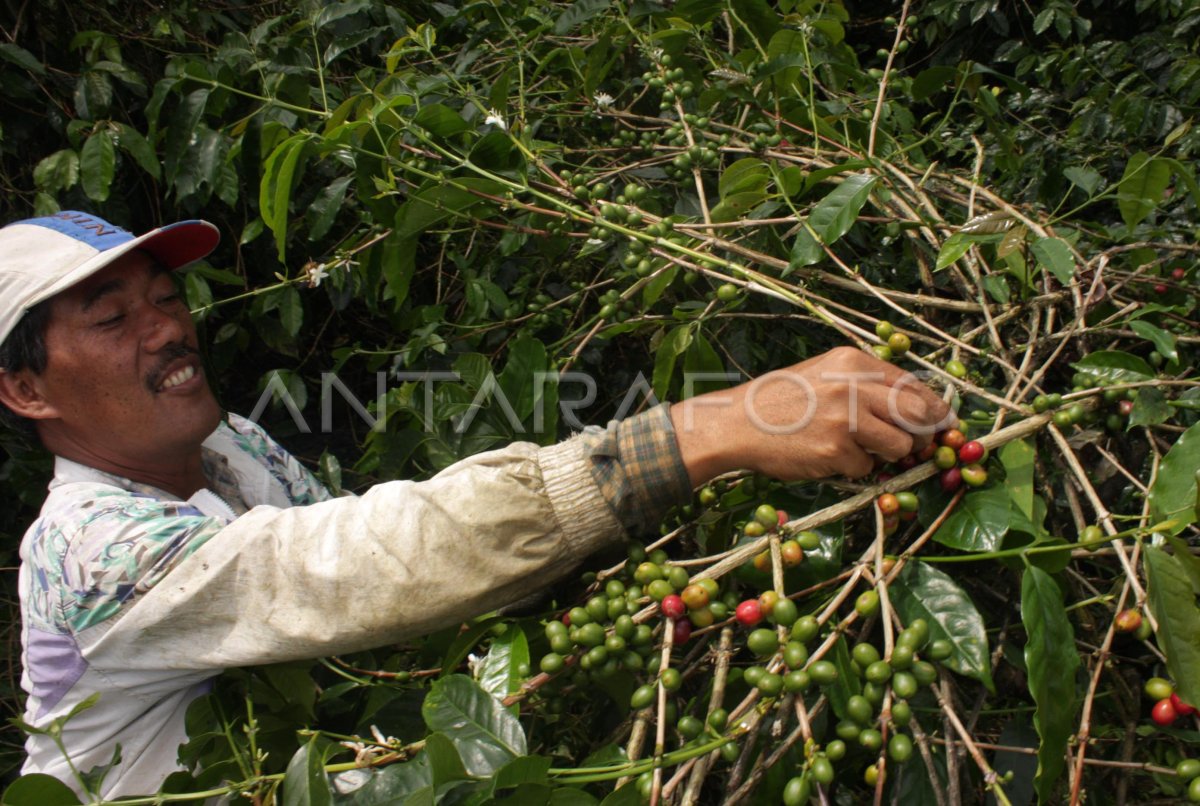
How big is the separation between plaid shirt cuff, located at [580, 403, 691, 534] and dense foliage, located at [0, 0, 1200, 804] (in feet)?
0.19

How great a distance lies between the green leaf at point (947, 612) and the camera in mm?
927

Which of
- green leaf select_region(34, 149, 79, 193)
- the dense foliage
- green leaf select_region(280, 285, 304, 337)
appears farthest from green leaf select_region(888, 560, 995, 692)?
green leaf select_region(34, 149, 79, 193)

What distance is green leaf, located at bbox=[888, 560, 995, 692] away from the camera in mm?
927

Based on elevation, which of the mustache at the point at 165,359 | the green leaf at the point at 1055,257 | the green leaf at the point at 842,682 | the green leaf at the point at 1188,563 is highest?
the green leaf at the point at 1055,257

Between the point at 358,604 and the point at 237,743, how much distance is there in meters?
0.32

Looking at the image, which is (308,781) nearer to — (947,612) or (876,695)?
(876,695)

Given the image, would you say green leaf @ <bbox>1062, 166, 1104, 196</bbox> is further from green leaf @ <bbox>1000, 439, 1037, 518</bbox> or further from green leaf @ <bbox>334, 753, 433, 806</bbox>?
green leaf @ <bbox>334, 753, 433, 806</bbox>

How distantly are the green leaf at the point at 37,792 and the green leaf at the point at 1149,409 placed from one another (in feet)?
4.36

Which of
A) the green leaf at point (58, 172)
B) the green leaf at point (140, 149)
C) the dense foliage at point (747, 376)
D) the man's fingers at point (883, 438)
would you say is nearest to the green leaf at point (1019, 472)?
the dense foliage at point (747, 376)

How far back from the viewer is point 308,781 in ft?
3.10

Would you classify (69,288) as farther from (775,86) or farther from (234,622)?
Result: (775,86)

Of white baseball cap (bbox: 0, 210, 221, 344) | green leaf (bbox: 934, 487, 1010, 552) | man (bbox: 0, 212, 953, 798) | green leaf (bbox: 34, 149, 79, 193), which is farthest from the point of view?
green leaf (bbox: 34, 149, 79, 193)

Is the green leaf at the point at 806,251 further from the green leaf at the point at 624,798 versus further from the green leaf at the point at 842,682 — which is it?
the green leaf at the point at 624,798

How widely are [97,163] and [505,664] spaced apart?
1.97 metres
